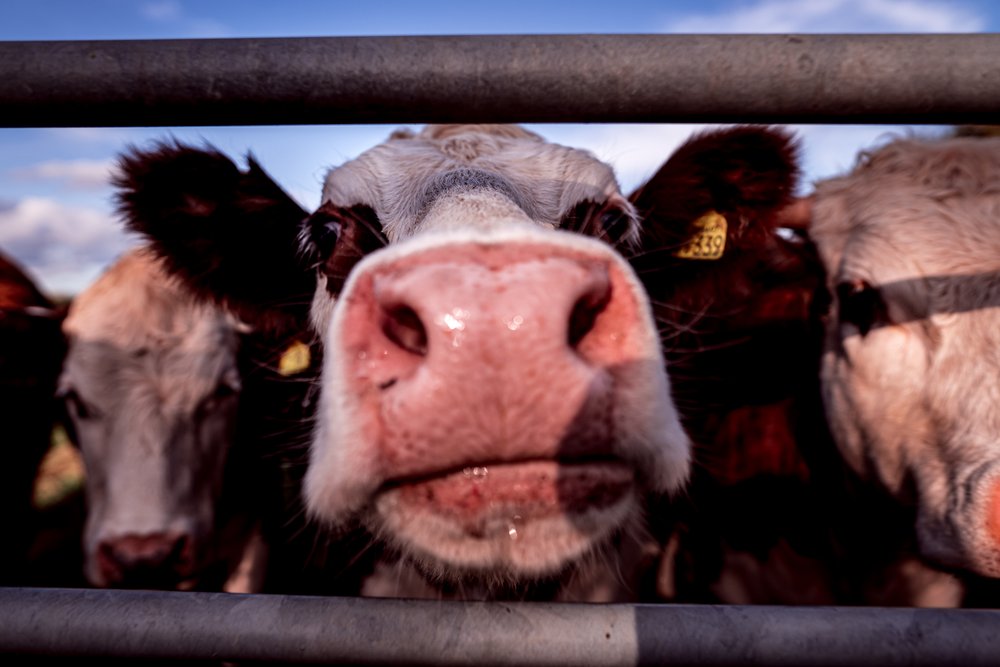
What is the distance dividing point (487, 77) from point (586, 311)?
15.9 inches

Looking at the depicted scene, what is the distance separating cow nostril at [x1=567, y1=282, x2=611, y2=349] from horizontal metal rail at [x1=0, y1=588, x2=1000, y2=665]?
0.41 metres

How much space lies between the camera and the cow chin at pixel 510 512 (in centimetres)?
105

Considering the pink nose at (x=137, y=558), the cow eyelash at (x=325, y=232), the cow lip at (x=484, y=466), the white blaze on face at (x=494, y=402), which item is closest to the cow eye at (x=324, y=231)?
the cow eyelash at (x=325, y=232)

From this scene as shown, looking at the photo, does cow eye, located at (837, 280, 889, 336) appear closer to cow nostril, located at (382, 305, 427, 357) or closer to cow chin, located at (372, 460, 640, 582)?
cow chin, located at (372, 460, 640, 582)

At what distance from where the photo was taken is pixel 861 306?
2.58 m

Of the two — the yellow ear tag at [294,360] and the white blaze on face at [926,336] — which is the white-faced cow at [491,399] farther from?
the yellow ear tag at [294,360]

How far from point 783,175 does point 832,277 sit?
26.4 inches

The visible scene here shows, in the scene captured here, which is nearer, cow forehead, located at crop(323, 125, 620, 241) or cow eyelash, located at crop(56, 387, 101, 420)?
cow forehead, located at crop(323, 125, 620, 241)

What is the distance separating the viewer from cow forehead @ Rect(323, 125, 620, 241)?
189 cm

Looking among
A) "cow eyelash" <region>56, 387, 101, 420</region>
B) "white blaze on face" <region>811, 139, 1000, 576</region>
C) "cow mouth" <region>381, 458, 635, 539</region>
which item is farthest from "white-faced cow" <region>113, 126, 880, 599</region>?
"cow eyelash" <region>56, 387, 101, 420</region>

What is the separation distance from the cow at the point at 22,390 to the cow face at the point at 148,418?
0.15 m

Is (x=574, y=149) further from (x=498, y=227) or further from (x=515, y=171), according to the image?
(x=498, y=227)

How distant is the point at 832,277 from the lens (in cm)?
278

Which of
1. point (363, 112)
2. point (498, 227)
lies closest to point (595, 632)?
point (498, 227)
